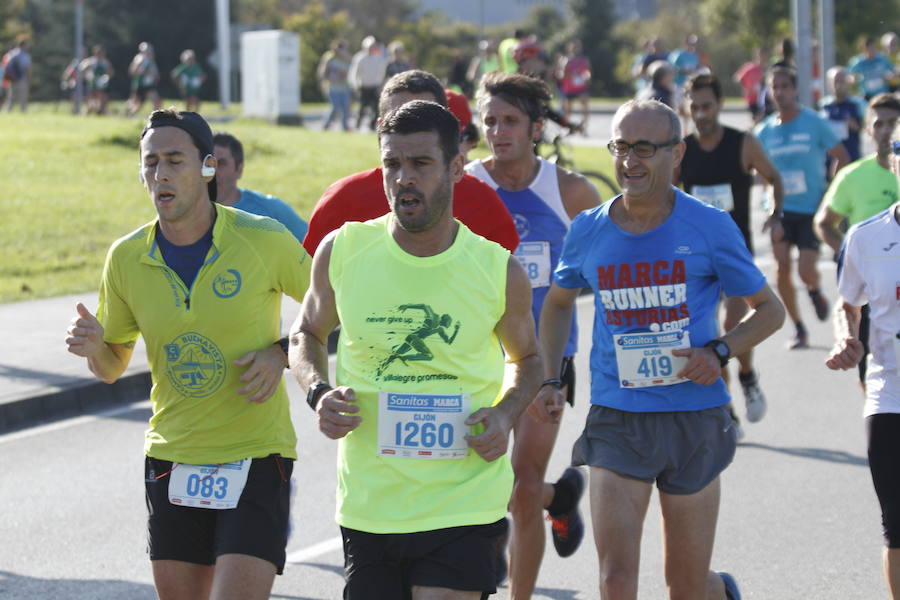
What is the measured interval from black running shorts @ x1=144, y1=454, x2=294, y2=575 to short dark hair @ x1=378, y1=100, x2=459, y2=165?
118 cm

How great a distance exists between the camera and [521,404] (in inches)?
167

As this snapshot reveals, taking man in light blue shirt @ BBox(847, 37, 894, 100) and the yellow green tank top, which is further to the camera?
man in light blue shirt @ BBox(847, 37, 894, 100)

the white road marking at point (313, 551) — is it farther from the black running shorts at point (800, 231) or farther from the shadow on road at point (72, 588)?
the black running shorts at point (800, 231)

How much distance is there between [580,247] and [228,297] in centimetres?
122

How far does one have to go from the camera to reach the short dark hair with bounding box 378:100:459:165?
4.17 m

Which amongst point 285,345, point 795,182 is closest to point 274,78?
point 795,182

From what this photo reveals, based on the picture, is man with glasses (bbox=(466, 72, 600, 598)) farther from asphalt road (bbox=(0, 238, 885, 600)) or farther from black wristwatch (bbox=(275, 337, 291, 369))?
black wristwatch (bbox=(275, 337, 291, 369))

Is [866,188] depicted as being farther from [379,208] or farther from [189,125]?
[189,125]

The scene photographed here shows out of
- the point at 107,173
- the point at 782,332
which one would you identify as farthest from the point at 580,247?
the point at 107,173

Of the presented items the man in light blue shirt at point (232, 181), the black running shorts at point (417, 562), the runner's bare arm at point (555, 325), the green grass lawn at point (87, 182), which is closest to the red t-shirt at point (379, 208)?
the runner's bare arm at point (555, 325)

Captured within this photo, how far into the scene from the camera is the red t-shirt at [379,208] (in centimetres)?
530

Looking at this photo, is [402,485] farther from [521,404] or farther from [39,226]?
[39,226]

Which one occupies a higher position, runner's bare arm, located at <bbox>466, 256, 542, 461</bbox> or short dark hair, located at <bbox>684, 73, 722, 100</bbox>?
short dark hair, located at <bbox>684, 73, 722, 100</bbox>

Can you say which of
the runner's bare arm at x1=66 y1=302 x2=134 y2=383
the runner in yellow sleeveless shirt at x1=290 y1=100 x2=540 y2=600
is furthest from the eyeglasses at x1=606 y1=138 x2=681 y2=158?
the runner's bare arm at x1=66 y1=302 x2=134 y2=383
